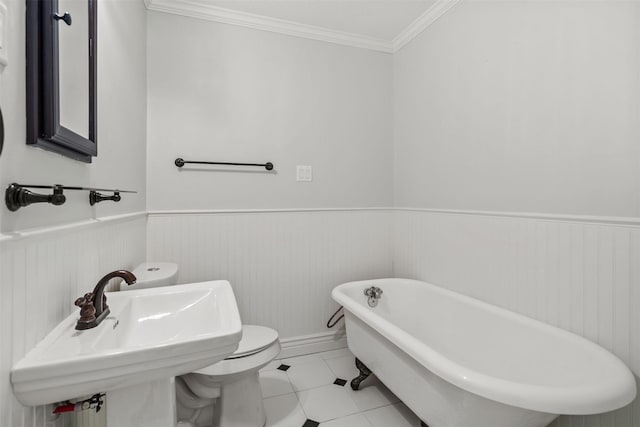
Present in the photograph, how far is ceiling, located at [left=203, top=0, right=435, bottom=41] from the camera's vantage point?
1942mm

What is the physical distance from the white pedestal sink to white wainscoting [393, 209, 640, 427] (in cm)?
135

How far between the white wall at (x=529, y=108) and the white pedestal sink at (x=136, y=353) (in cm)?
143

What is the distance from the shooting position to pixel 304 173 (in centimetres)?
224

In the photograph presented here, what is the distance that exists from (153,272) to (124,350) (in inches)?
37.4

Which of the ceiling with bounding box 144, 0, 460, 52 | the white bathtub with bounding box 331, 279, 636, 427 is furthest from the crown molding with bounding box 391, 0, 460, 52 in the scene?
the white bathtub with bounding box 331, 279, 636, 427

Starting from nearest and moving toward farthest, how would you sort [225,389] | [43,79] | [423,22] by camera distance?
[43,79], [225,389], [423,22]

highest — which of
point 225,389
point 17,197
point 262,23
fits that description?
point 262,23

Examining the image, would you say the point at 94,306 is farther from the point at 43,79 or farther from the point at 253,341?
the point at 253,341

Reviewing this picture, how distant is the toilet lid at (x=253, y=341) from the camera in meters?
1.40

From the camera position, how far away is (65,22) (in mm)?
807

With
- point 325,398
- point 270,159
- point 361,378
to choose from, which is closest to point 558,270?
point 361,378

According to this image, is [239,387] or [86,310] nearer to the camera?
[86,310]

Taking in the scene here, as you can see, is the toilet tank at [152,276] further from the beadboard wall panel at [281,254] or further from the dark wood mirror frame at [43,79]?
the dark wood mirror frame at [43,79]

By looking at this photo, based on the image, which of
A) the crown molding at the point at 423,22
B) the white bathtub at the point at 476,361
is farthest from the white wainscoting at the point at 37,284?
the crown molding at the point at 423,22
